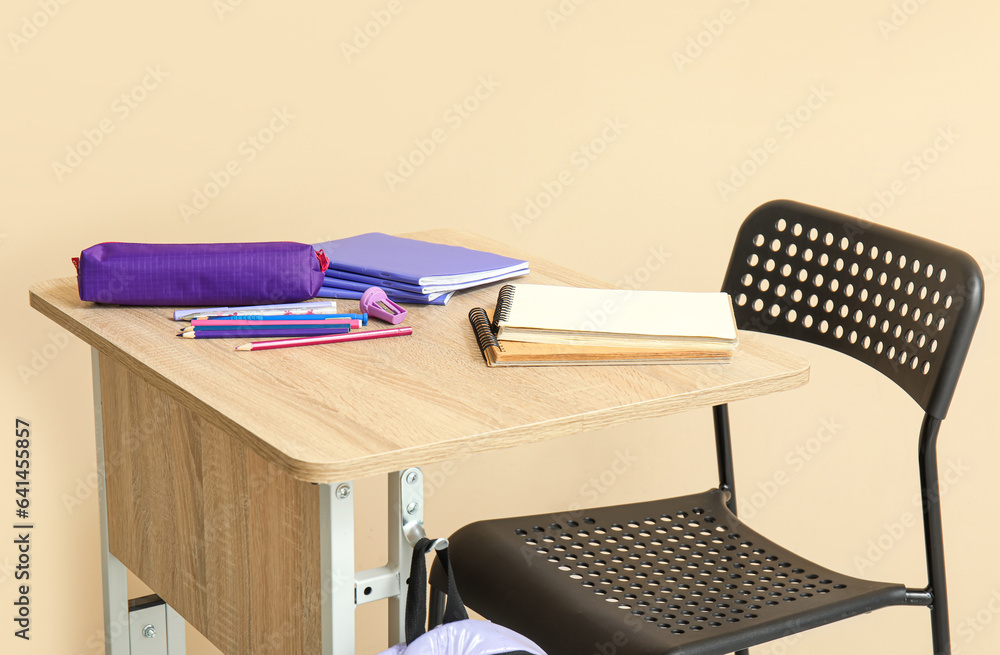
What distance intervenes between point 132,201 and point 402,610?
914 millimetres

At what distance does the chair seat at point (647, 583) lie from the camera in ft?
4.26

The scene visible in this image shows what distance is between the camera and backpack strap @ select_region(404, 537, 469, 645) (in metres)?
1.11

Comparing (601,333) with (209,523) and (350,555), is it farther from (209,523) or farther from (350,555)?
(209,523)

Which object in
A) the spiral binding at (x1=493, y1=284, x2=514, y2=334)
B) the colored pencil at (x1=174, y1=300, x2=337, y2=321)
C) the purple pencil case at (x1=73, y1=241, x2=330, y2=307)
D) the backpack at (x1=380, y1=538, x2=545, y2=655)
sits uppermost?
the purple pencil case at (x1=73, y1=241, x2=330, y2=307)

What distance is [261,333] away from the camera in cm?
128

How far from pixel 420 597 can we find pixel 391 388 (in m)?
0.21

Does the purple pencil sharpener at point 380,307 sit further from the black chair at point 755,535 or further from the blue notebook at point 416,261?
the black chair at point 755,535

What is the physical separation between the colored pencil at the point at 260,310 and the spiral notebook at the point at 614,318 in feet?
0.68

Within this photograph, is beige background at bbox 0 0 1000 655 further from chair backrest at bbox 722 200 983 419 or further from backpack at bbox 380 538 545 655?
backpack at bbox 380 538 545 655

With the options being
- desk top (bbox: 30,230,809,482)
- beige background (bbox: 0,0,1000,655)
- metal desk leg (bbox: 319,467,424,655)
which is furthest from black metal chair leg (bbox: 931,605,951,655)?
beige background (bbox: 0,0,1000,655)

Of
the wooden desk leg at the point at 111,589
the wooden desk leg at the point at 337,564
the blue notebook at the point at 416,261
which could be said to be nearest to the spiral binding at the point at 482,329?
the blue notebook at the point at 416,261

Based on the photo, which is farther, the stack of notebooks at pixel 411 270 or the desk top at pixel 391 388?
the stack of notebooks at pixel 411 270

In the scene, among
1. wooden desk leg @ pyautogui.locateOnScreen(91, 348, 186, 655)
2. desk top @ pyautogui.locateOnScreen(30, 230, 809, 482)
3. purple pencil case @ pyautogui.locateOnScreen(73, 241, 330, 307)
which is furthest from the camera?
wooden desk leg @ pyautogui.locateOnScreen(91, 348, 186, 655)

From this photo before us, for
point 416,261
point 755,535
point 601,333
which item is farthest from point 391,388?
point 755,535
